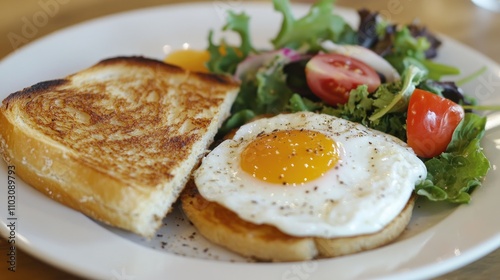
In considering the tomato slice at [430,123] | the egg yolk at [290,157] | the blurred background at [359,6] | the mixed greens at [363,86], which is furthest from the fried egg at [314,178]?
the blurred background at [359,6]

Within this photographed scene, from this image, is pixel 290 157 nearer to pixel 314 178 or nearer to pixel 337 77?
pixel 314 178

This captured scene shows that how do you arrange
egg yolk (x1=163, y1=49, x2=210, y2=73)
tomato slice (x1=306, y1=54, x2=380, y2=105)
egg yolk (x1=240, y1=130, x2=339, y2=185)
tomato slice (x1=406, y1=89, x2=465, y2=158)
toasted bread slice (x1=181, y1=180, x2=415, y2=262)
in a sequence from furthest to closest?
egg yolk (x1=163, y1=49, x2=210, y2=73) → tomato slice (x1=306, y1=54, x2=380, y2=105) → tomato slice (x1=406, y1=89, x2=465, y2=158) → egg yolk (x1=240, y1=130, x2=339, y2=185) → toasted bread slice (x1=181, y1=180, x2=415, y2=262)

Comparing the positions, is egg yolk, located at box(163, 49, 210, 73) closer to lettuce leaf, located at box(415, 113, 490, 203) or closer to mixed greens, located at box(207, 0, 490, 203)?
mixed greens, located at box(207, 0, 490, 203)

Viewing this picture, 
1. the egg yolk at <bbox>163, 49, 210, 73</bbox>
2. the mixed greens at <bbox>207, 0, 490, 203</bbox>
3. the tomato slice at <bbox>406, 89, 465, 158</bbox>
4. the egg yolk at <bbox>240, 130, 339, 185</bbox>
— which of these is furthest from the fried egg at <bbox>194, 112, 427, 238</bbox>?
the egg yolk at <bbox>163, 49, 210, 73</bbox>

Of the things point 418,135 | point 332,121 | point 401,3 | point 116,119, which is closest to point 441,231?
point 418,135

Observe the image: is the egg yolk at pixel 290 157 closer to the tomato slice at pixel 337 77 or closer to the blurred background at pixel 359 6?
the tomato slice at pixel 337 77
